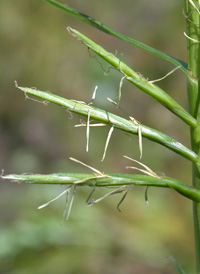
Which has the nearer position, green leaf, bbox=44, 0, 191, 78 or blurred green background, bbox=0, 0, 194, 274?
green leaf, bbox=44, 0, 191, 78

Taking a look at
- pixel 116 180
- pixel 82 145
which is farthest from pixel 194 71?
pixel 82 145

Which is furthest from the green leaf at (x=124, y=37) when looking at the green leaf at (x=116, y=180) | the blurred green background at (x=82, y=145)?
the blurred green background at (x=82, y=145)

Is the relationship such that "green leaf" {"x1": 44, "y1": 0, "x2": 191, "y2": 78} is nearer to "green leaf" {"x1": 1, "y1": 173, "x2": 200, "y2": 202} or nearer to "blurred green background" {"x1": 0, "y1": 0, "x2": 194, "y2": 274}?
"green leaf" {"x1": 1, "y1": 173, "x2": 200, "y2": 202}

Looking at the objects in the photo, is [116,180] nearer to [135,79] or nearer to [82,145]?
[135,79]

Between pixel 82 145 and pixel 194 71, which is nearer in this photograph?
pixel 194 71

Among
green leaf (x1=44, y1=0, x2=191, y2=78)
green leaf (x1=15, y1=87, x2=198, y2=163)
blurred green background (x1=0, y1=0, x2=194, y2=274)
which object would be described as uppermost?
green leaf (x1=44, y1=0, x2=191, y2=78)

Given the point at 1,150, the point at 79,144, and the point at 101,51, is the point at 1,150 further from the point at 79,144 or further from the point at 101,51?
the point at 101,51

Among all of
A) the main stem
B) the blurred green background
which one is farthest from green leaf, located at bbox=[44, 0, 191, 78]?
the blurred green background
